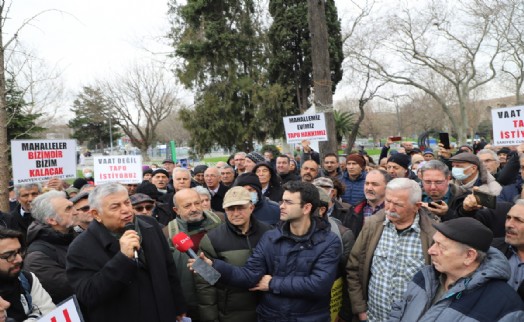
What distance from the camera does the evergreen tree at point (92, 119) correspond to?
131 ft

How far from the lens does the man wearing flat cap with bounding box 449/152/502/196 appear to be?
15.2 feet

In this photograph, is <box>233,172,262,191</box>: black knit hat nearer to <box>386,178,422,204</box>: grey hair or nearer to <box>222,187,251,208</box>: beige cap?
<box>222,187,251,208</box>: beige cap

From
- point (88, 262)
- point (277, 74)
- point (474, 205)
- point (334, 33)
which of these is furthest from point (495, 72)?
point (88, 262)

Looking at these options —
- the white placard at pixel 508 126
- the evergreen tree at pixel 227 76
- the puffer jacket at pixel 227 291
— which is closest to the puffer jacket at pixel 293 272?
the puffer jacket at pixel 227 291

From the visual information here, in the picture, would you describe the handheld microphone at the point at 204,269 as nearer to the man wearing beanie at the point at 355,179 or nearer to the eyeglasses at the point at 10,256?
the eyeglasses at the point at 10,256

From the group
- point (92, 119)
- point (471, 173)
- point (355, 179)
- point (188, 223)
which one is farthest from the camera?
point (92, 119)

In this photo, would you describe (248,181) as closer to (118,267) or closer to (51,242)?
(51,242)

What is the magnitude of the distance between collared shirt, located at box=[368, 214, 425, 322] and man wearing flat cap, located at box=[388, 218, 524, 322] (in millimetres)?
486

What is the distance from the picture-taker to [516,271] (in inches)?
117

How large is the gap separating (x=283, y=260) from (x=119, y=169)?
4781 mm

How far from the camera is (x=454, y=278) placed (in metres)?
2.66

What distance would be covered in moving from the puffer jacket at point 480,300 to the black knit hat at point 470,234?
0.41ft

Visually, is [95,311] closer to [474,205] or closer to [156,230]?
[156,230]

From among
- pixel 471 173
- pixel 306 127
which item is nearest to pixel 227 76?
pixel 306 127
